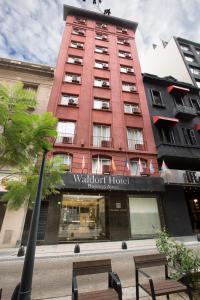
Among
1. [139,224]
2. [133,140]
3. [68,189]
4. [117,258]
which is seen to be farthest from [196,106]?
[117,258]

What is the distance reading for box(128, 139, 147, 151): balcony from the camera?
668 inches

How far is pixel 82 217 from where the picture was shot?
45.8 ft

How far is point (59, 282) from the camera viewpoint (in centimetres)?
604

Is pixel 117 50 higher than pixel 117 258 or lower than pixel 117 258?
higher

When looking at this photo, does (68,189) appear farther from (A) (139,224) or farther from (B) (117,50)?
(B) (117,50)

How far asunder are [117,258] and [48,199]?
269 inches

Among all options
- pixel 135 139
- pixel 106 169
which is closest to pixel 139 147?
pixel 135 139

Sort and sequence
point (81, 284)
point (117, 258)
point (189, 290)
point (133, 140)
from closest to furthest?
point (189, 290), point (81, 284), point (117, 258), point (133, 140)

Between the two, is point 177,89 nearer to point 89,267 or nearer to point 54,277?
point 89,267

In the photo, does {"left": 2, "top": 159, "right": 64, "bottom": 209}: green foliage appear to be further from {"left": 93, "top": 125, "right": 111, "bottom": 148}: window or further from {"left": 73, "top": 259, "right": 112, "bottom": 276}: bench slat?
{"left": 93, "top": 125, "right": 111, "bottom": 148}: window

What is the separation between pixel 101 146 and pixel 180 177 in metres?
7.65

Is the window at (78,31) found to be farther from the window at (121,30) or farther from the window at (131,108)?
the window at (131,108)

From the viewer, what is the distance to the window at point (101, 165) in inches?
588

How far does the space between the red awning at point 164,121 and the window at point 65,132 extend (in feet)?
29.2
